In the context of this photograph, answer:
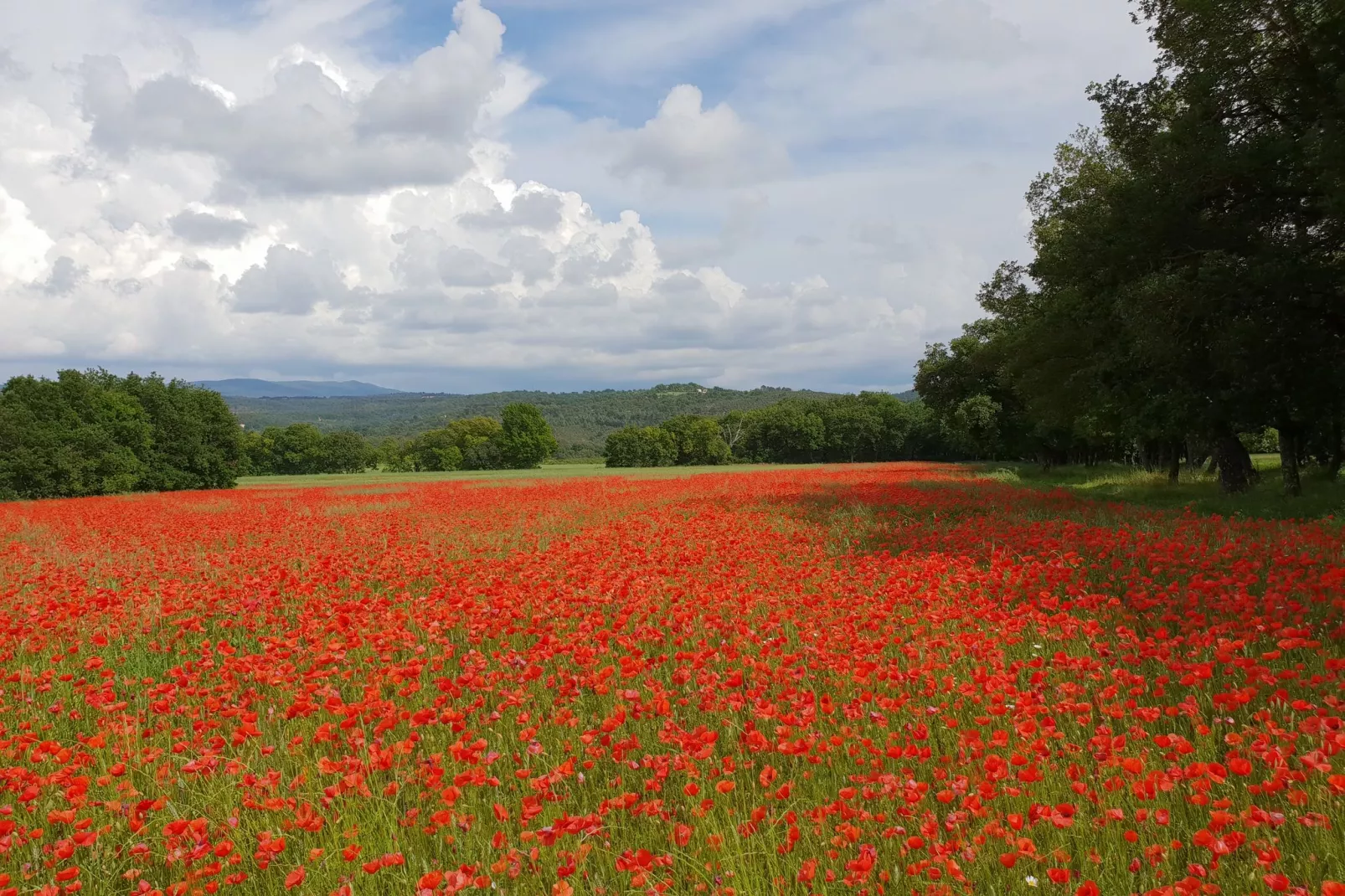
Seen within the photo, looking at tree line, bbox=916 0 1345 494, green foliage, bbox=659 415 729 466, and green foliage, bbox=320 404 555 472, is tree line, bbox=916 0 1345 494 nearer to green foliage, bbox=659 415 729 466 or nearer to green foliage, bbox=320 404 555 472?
green foliage, bbox=320 404 555 472

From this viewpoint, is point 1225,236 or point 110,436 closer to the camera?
point 1225,236

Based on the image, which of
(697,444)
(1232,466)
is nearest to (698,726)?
(1232,466)

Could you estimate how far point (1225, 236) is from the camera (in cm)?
1745

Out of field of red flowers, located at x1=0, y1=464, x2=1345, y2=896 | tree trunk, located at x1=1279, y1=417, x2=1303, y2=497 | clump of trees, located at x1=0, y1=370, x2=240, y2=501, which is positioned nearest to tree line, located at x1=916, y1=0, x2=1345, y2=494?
tree trunk, located at x1=1279, y1=417, x2=1303, y2=497

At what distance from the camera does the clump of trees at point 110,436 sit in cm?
4394

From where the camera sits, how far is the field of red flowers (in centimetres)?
345

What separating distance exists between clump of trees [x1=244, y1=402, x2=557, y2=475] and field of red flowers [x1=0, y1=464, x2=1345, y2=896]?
4233 inches

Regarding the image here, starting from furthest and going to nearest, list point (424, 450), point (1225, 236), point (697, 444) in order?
point (424, 450) < point (697, 444) < point (1225, 236)

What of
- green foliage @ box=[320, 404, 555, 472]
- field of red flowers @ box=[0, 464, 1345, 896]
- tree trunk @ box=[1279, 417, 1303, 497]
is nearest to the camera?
field of red flowers @ box=[0, 464, 1345, 896]

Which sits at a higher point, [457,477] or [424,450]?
[457,477]

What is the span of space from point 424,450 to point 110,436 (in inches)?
3356

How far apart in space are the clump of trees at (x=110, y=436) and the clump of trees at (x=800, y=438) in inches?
2459

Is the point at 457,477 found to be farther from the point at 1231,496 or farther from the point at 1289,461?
the point at 1289,461

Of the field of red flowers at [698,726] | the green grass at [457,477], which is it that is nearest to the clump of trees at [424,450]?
the green grass at [457,477]
